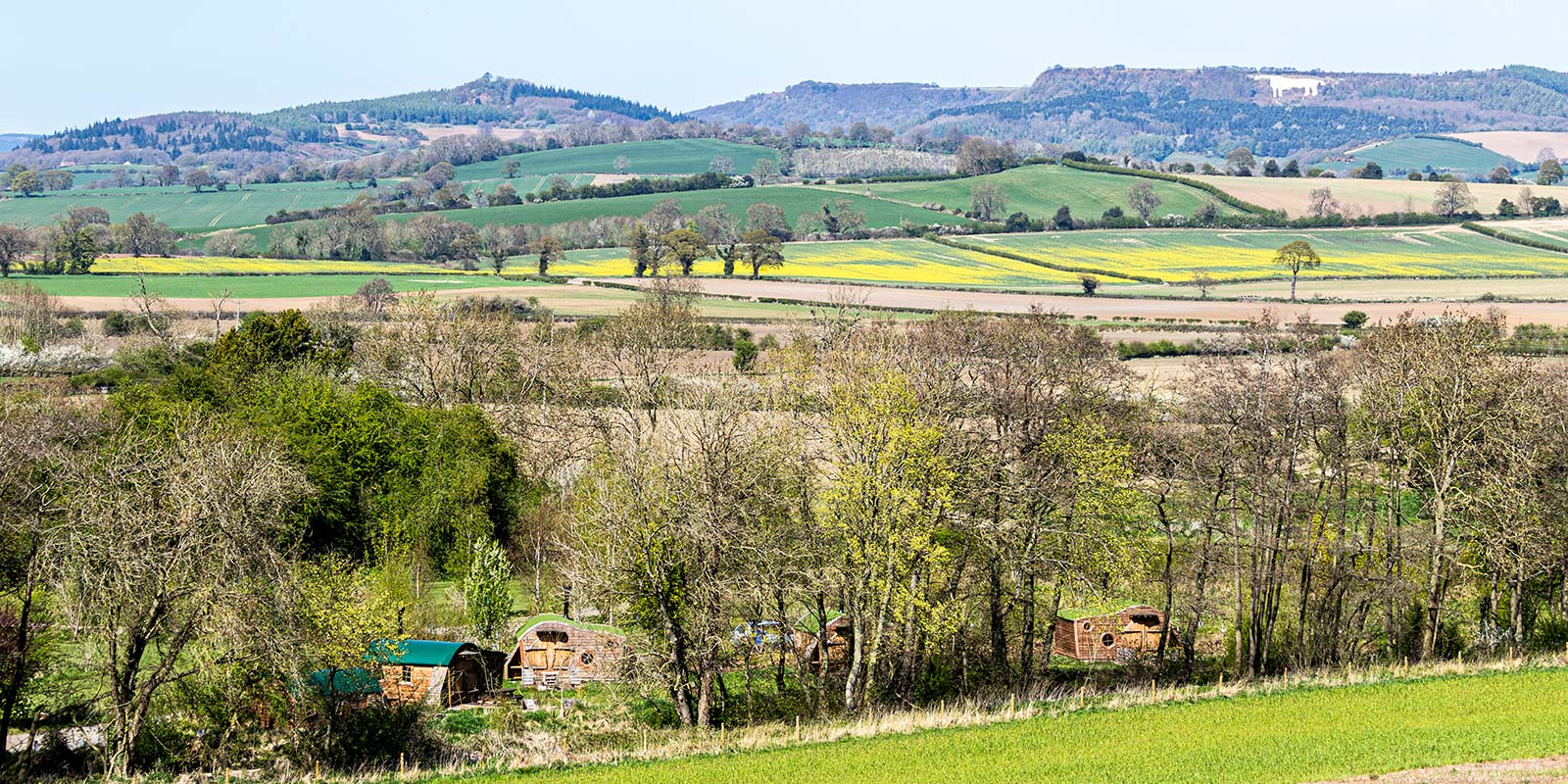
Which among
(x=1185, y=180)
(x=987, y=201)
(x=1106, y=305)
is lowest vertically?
(x=1106, y=305)

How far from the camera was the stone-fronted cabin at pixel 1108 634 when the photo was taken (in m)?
42.2

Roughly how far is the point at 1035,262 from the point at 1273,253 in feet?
78.9

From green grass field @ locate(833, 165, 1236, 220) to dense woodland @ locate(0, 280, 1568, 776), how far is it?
123 metres

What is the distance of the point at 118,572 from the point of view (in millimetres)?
27969

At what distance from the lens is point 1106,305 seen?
9900cm

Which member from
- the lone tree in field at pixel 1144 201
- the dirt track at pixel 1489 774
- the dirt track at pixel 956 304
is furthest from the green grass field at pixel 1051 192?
the dirt track at pixel 1489 774

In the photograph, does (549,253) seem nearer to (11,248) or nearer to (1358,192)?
(11,248)

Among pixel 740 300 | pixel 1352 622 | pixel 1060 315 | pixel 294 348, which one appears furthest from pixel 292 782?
pixel 740 300

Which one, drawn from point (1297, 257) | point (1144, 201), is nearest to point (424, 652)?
point (1297, 257)

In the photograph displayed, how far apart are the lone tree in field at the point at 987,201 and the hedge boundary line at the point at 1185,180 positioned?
2121 centimetres

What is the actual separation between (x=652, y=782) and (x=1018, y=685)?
1205cm

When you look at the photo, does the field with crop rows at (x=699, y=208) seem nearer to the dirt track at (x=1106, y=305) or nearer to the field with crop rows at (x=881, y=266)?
the field with crop rows at (x=881, y=266)

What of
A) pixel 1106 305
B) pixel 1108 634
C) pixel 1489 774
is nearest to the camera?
pixel 1489 774

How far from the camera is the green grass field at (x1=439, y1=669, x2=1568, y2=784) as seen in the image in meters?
23.9
